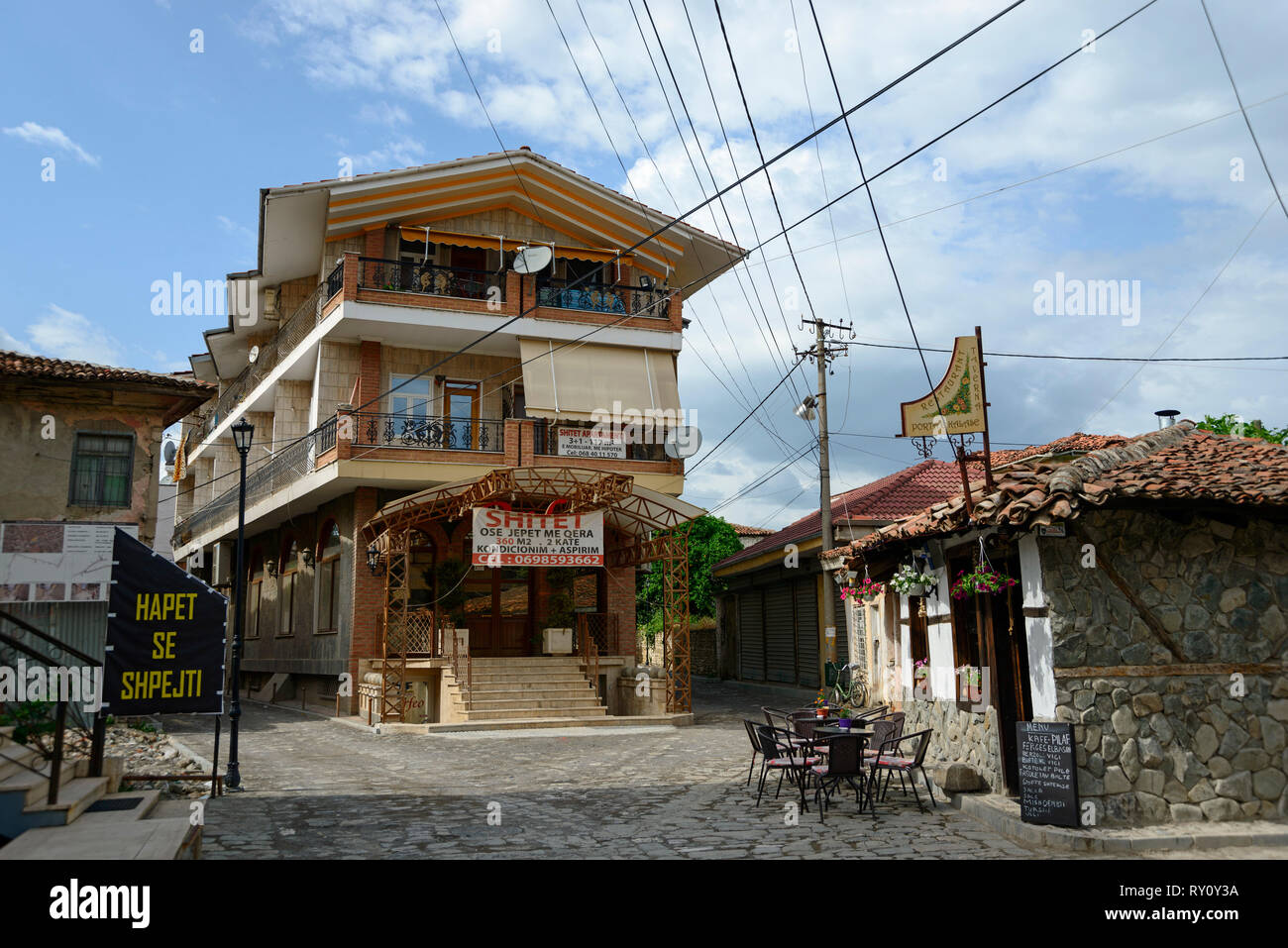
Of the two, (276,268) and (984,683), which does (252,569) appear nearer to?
(276,268)

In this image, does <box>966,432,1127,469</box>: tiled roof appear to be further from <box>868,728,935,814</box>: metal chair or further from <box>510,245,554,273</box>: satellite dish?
<box>510,245,554,273</box>: satellite dish

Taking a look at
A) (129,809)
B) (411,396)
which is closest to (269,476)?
(411,396)

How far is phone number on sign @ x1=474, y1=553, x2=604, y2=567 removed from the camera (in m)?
18.1

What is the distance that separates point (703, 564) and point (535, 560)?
1673 cm

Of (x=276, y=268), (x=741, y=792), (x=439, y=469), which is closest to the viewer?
(x=741, y=792)

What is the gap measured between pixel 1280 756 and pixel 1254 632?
1.07m

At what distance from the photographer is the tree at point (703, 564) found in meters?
34.3

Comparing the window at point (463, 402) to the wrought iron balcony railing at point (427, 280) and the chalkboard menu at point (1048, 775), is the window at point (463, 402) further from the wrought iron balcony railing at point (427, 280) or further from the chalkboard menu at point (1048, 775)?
the chalkboard menu at point (1048, 775)

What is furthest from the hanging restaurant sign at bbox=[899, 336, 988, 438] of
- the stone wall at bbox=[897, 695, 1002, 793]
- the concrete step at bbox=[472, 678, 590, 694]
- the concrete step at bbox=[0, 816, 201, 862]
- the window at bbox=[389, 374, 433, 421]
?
the window at bbox=[389, 374, 433, 421]

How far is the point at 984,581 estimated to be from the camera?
9.05m

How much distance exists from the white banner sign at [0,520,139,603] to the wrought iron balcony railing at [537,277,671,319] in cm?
1008

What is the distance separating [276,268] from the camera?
24875 millimetres

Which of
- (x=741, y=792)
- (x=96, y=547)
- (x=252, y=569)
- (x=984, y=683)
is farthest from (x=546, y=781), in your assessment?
(x=252, y=569)
